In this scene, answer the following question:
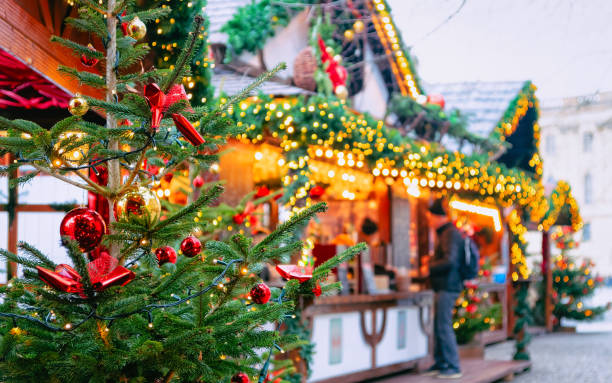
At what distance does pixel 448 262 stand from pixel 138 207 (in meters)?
7.05

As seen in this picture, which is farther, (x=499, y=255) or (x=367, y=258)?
(x=499, y=255)

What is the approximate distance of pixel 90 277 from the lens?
2607 mm

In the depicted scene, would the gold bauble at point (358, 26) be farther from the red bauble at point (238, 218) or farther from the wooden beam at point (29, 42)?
the wooden beam at point (29, 42)

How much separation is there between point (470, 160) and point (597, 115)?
132 ft

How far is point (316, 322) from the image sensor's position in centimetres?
804

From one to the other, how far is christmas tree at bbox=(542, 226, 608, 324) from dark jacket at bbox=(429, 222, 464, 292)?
9617 mm

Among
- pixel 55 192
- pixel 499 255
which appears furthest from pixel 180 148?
pixel 499 255

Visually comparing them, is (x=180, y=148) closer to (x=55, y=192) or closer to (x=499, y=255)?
(x=55, y=192)

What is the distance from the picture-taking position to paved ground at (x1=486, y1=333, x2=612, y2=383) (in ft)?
33.3

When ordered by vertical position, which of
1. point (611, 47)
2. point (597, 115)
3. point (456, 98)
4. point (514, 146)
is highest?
point (597, 115)

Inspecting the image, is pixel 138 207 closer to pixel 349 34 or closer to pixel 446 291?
pixel 446 291

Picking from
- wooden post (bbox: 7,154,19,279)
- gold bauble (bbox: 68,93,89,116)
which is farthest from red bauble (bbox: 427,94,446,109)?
gold bauble (bbox: 68,93,89,116)

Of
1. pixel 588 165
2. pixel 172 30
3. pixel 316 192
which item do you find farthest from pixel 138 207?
pixel 588 165

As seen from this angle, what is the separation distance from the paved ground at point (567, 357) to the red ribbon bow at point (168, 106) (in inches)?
331
